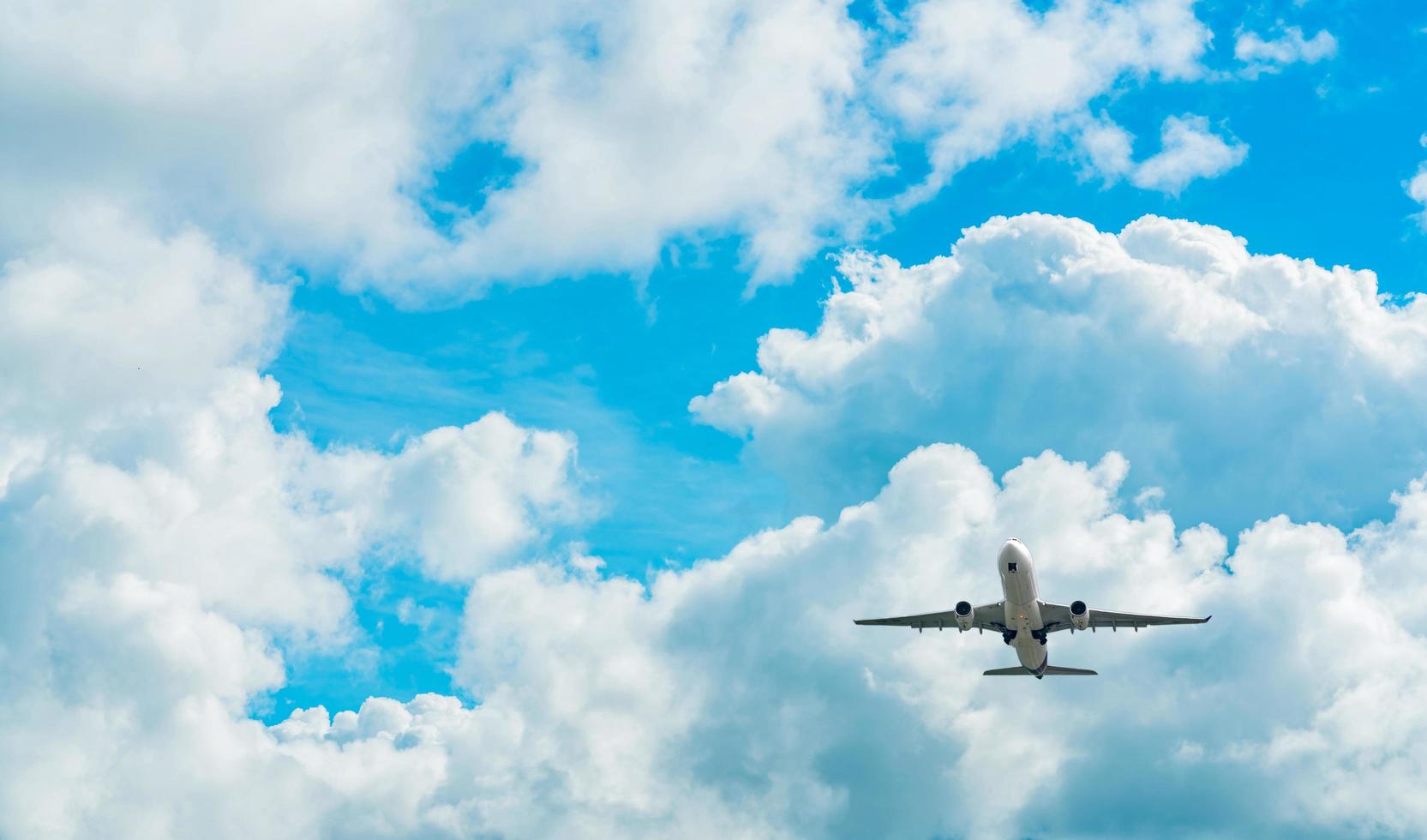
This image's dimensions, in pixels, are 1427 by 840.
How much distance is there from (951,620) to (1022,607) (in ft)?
55.5

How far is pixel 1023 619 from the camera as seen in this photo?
148375 mm

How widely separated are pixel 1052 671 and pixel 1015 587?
80.6 ft

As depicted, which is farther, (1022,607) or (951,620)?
(951,620)

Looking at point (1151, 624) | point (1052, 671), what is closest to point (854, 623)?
point (1052, 671)

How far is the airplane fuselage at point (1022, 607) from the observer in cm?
13888

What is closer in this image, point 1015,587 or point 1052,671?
point 1015,587

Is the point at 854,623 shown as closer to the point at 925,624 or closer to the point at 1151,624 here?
the point at 925,624

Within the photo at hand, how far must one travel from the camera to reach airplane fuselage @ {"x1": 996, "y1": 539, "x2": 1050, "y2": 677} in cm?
13888

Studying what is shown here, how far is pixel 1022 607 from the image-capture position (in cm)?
14588

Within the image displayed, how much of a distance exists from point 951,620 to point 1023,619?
14487mm

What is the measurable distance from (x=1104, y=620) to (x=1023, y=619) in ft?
49.9

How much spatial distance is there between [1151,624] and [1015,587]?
29250 mm

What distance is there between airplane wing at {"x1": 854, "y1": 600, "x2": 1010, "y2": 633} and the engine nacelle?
1.61ft

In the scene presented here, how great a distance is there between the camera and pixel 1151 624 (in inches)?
6412
